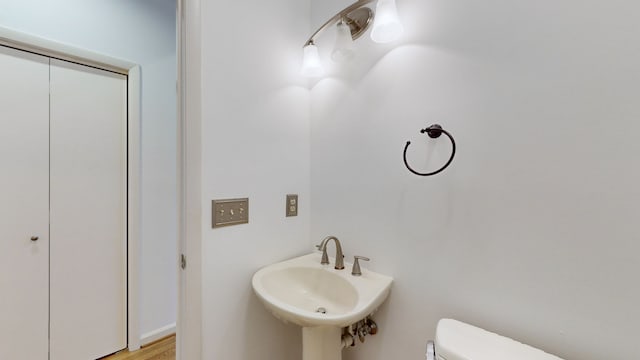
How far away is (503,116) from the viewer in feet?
2.64

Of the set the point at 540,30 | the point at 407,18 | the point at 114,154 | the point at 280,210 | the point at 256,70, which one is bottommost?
the point at 280,210

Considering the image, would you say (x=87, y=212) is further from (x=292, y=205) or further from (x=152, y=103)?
(x=292, y=205)

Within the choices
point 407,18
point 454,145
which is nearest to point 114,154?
point 407,18

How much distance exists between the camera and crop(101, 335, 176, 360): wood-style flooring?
5.84ft

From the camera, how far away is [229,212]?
1.09 meters

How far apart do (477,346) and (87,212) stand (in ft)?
7.42

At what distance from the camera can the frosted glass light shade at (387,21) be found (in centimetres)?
93

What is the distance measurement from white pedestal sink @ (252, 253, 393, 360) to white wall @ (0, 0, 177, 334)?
50.7 inches

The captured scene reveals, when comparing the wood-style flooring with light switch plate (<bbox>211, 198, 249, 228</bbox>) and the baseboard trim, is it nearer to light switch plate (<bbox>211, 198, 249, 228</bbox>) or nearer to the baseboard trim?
the baseboard trim

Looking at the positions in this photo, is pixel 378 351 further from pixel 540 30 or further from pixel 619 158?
pixel 540 30

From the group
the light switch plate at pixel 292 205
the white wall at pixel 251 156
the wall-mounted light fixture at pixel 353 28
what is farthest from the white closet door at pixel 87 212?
the wall-mounted light fixture at pixel 353 28

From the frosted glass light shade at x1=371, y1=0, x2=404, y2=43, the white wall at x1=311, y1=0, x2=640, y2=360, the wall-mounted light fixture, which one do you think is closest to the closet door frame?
the wall-mounted light fixture

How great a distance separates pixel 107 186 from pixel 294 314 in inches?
68.1

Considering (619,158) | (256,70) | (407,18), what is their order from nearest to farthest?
(619,158)
(407,18)
(256,70)
